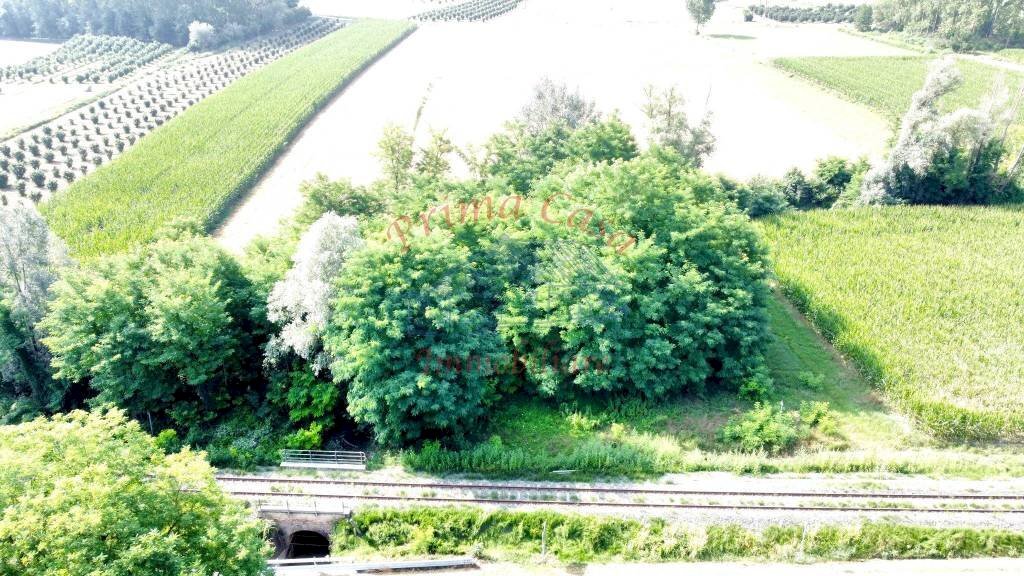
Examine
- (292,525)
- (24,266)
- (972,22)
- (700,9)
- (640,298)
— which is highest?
(700,9)

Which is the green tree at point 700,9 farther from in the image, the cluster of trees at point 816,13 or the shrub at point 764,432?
the shrub at point 764,432

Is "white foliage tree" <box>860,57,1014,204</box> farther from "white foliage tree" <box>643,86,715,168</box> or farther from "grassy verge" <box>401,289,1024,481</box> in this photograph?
"grassy verge" <box>401,289,1024,481</box>

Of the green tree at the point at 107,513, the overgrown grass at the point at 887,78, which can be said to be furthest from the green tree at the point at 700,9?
the green tree at the point at 107,513

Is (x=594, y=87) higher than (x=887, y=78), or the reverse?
(x=887, y=78)

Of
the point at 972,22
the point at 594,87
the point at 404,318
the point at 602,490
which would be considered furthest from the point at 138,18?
the point at 972,22

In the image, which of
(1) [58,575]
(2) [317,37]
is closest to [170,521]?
(1) [58,575]

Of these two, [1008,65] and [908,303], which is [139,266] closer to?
[908,303]

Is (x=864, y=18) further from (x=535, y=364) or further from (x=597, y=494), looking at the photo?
(x=597, y=494)
